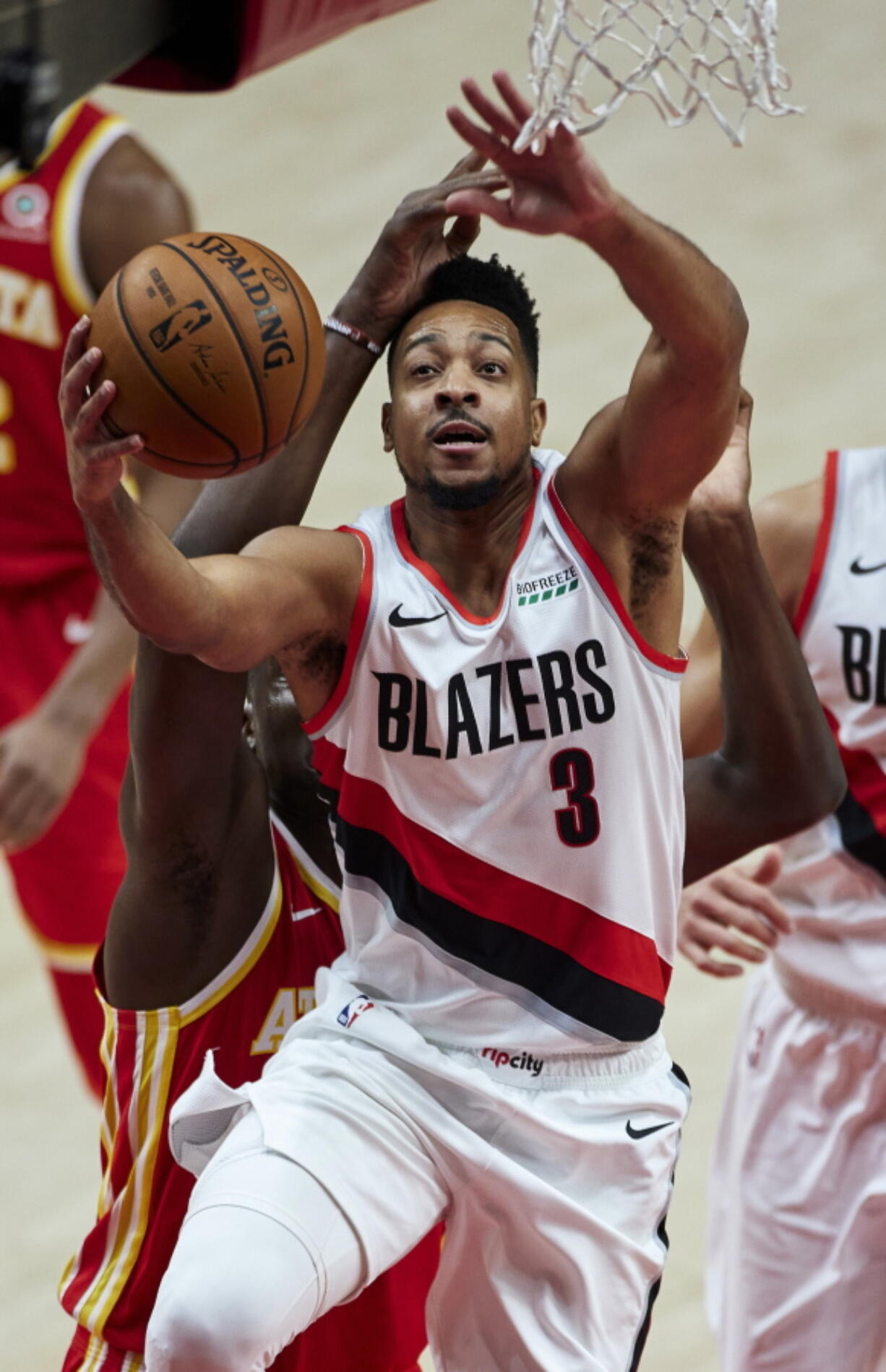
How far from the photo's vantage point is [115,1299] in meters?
3.38

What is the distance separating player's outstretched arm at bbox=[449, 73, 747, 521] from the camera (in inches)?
102

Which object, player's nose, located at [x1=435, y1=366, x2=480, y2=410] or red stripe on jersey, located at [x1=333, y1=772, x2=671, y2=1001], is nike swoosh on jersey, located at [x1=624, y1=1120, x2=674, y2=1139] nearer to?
red stripe on jersey, located at [x1=333, y1=772, x2=671, y2=1001]

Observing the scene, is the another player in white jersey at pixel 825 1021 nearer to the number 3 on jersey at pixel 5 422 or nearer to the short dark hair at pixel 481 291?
the short dark hair at pixel 481 291

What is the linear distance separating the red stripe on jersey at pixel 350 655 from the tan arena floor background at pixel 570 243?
2.72m

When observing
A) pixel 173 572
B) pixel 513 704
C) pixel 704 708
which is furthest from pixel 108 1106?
pixel 704 708

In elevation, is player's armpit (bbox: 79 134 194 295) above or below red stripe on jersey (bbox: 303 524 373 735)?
above

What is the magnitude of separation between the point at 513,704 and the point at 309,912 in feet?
2.16

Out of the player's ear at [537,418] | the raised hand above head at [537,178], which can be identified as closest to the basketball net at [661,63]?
the raised hand above head at [537,178]

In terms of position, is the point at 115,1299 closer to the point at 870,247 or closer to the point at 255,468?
the point at 255,468

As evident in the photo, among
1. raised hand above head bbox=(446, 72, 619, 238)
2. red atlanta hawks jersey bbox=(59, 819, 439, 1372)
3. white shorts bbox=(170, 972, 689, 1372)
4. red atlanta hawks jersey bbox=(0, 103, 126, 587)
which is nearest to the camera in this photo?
raised hand above head bbox=(446, 72, 619, 238)

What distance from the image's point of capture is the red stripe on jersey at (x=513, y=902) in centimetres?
313

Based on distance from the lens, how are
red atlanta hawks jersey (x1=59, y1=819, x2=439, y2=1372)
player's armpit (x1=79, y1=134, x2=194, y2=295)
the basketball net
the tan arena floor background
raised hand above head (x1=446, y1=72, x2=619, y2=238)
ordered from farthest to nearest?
the tan arena floor background
player's armpit (x1=79, y1=134, x2=194, y2=295)
red atlanta hawks jersey (x1=59, y1=819, x2=439, y2=1372)
the basketball net
raised hand above head (x1=446, y1=72, x2=619, y2=238)

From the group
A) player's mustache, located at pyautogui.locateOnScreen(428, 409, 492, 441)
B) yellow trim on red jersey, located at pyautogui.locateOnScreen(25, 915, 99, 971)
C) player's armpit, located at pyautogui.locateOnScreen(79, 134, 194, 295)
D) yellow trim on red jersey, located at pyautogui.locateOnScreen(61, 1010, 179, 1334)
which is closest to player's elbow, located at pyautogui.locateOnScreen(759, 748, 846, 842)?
player's mustache, located at pyautogui.locateOnScreen(428, 409, 492, 441)

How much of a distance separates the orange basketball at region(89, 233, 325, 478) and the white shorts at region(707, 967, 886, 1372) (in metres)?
1.84
